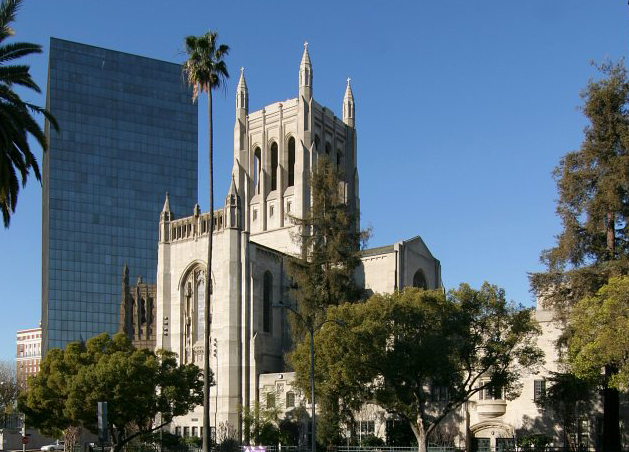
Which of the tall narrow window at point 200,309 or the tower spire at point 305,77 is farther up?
the tower spire at point 305,77

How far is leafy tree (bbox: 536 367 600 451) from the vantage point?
50.1 meters

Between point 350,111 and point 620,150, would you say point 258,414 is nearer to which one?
point 620,150

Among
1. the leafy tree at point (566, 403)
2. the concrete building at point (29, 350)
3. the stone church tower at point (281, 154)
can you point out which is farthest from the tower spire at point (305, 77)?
the concrete building at point (29, 350)

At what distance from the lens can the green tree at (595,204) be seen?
153 ft

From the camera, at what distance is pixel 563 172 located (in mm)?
49375

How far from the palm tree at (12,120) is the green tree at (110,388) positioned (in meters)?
26.2

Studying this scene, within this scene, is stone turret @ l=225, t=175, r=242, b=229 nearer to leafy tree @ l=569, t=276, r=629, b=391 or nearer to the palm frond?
leafy tree @ l=569, t=276, r=629, b=391

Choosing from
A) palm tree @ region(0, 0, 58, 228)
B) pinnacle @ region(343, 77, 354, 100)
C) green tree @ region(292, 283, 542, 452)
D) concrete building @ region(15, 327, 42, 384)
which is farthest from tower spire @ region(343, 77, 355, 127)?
concrete building @ region(15, 327, 42, 384)

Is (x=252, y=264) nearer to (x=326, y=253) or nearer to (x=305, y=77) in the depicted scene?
(x=326, y=253)

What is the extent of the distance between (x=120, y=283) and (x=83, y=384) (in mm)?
101021

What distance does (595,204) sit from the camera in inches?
1864

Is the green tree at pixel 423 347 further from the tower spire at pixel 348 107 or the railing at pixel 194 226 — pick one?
the tower spire at pixel 348 107

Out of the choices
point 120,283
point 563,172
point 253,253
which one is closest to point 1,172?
point 563,172

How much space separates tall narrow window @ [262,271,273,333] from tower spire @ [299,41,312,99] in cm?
2670
